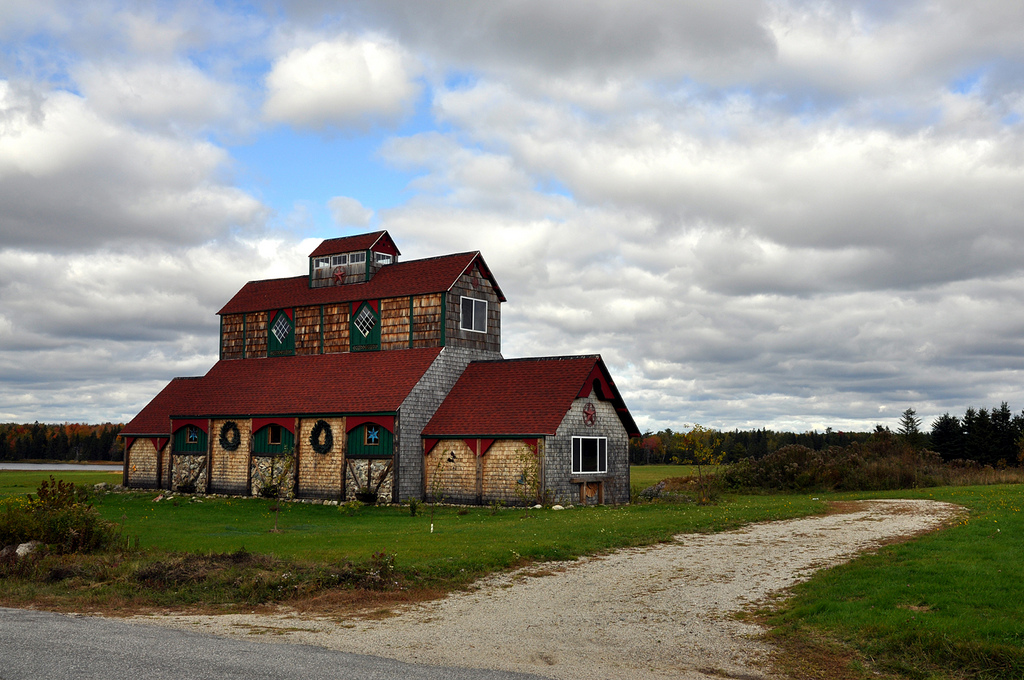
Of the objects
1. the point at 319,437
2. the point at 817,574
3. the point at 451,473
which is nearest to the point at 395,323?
the point at 319,437

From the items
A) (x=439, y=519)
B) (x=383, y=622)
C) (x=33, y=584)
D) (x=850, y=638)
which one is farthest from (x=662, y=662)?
(x=439, y=519)

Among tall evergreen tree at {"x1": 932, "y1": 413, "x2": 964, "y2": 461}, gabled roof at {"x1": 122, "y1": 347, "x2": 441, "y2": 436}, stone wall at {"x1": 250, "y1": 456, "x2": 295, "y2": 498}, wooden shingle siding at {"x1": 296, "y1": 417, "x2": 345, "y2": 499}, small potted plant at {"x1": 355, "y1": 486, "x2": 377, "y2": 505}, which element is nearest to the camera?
small potted plant at {"x1": 355, "y1": 486, "x2": 377, "y2": 505}

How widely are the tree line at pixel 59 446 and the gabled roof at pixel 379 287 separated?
96.8 m

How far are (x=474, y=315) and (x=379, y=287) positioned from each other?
221 inches

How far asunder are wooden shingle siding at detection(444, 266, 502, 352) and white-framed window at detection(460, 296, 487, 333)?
215mm

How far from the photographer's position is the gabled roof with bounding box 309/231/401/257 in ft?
152

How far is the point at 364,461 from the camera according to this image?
3816 cm

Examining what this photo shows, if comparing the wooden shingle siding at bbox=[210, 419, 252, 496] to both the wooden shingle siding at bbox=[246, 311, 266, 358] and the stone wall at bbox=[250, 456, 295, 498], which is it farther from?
the wooden shingle siding at bbox=[246, 311, 266, 358]

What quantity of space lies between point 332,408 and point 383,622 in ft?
88.3

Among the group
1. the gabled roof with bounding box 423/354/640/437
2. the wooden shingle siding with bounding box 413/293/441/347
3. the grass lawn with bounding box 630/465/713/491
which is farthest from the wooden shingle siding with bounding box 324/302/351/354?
the grass lawn with bounding box 630/465/713/491

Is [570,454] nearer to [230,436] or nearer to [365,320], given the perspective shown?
[365,320]

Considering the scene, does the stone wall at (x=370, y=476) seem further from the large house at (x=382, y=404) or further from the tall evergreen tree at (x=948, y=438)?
the tall evergreen tree at (x=948, y=438)

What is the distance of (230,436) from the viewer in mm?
43094

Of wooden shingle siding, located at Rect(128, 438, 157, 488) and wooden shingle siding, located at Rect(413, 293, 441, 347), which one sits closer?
wooden shingle siding, located at Rect(413, 293, 441, 347)
